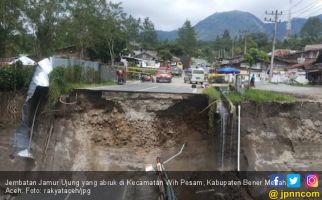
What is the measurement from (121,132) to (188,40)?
345 ft

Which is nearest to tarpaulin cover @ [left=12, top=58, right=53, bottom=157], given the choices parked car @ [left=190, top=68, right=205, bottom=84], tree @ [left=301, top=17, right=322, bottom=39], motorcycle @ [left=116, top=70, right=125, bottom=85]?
motorcycle @ [left=116, top=70, right=125, bottom=85]

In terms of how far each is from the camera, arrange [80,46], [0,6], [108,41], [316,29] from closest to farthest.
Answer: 1. [0,6]
2. [80,46]
3. [108,41]
4. [316,29]

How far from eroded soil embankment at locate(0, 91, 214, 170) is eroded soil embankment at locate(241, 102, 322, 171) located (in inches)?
60.6

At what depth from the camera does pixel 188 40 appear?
393 feet

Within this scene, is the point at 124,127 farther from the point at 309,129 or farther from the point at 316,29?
the point at 316,29

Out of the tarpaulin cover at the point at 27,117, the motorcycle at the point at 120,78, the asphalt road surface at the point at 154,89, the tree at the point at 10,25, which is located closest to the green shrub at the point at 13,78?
the tarpaulin cover at the point at 27,117

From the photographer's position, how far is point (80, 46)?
37344mm

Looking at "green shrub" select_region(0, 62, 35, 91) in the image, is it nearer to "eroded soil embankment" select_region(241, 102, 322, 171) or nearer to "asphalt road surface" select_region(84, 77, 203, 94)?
"asphalt road surface" select_region(84, 77, 203, 94)

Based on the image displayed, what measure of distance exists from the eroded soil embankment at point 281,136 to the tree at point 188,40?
104002 millimetres

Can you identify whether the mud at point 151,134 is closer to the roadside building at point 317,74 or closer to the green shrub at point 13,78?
the green shrub at point 13,78

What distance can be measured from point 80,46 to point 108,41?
23.7ft

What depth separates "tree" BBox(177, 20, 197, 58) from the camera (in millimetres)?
119500

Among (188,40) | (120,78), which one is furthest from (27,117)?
(188,40)

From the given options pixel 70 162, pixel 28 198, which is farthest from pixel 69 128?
pixel 28 198
